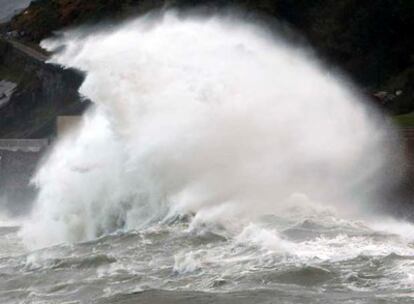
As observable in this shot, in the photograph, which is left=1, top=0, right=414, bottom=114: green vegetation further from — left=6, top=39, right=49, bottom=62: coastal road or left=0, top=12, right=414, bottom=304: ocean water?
left=6, top=39, right=49, bottom=62: coastal road

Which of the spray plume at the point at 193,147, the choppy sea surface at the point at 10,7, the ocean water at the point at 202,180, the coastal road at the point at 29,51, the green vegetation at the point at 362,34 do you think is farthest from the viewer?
the choppy sea surface at the point at 10,7

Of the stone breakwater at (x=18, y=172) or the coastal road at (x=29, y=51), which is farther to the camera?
the coastal road at (x=29, y=51)

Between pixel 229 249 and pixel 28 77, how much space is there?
152 feet

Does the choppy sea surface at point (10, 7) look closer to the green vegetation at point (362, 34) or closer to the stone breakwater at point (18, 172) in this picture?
the green vegetation at point (362, 34)

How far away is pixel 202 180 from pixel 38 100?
3911cm

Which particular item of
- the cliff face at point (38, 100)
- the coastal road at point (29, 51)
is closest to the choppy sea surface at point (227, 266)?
the cliff face at point (38, 100)

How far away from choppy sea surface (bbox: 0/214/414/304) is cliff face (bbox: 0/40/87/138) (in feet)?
112

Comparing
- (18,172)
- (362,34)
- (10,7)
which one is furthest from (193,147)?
(10,7)

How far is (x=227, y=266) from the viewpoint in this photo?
15.2 m

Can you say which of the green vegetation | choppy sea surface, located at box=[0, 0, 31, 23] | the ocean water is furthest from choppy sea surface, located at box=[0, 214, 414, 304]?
choppy sea surface, located at box=[0, 0, 31, 23]

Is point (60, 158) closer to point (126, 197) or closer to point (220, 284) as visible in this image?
point (126, 197)

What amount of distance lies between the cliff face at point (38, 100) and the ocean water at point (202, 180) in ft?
92.1

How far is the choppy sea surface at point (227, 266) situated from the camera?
44.7 ft

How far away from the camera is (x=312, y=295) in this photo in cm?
1332
